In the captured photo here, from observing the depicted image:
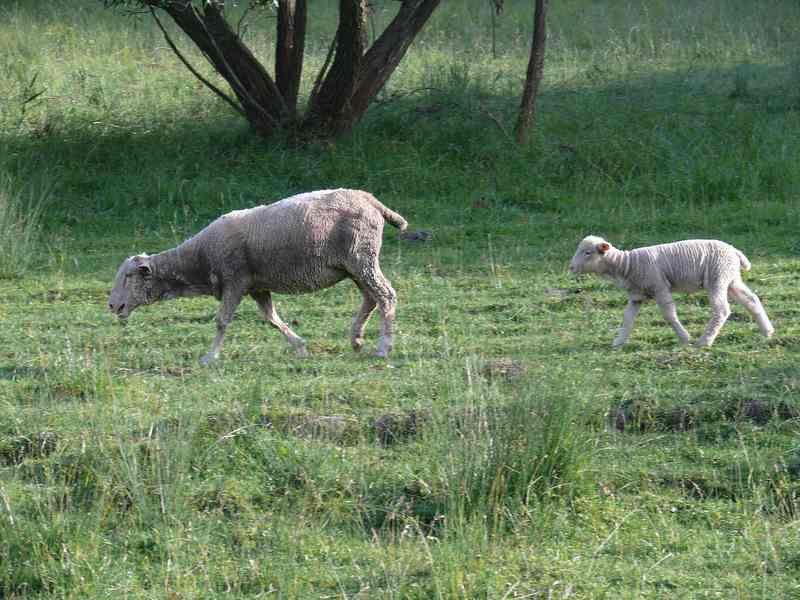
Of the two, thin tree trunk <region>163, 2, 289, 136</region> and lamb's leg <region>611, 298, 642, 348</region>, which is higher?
thin tree trunk <region>163, 2, 289, 136</region>

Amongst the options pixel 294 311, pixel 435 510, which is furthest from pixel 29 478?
pixel 294 311

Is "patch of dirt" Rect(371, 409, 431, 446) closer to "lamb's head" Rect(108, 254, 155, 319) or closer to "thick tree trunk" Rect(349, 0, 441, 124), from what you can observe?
"lamb's head" Rect(108, 254, 155, 319)

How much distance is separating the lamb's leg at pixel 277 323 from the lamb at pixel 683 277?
90.2 inches

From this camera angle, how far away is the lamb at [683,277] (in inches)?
332

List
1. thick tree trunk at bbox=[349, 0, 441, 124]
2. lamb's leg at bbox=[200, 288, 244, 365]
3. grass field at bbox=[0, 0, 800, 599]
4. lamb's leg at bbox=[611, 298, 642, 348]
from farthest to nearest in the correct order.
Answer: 1. thick tree trunk at bbox=[349, 0, 441, 124]
2. lamb's leg at bbox=[200, 288, 244, 365]
3. lamb's leg at bbox=[611, 298, 642, 348]
4. grass field at bbox=[0, 0, 800, 599]

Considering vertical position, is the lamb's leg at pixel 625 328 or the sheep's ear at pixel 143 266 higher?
the sheep's ear at pixel 143 266

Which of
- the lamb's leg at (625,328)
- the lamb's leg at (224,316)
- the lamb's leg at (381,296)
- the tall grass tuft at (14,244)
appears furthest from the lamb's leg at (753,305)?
the tall grass tuft at (14,244)

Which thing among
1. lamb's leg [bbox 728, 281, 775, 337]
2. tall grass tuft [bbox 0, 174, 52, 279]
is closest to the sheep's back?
lamb's leg [bbox 728, 281, 775, 337]

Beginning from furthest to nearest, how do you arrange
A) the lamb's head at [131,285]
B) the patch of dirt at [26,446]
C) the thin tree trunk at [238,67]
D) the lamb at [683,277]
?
the thin tree trunk at [238,67] < the lamb's head at [131,285] < the lamb at [683,277] < the patch of dirt at [26,446]

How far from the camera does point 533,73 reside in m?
14.9

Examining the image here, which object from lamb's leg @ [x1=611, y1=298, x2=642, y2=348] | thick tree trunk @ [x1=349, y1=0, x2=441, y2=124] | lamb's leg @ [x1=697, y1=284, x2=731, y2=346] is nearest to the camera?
lamb's leg @ [x1=697, y1=284, x2=731, y2=346]

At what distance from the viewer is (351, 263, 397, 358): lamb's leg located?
28.6 ft

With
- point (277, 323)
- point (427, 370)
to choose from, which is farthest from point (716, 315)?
point (277, 323)

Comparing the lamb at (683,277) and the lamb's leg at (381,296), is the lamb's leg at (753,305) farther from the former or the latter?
the lamb's leg at (381,296)
